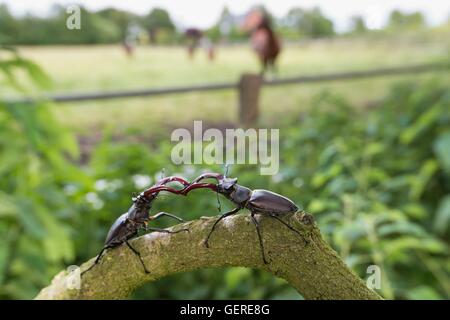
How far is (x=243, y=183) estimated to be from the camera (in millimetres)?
1499

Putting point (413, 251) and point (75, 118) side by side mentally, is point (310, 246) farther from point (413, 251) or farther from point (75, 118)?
point (75, 118)

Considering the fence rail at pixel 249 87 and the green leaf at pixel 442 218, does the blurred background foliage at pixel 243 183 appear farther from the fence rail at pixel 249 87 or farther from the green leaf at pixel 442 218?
the fence rail at pixel 249 87

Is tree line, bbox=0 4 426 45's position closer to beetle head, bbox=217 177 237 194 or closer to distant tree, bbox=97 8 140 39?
distant tree, bbox=97 8 140 39

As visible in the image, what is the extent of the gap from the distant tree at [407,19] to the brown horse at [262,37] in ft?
3.08

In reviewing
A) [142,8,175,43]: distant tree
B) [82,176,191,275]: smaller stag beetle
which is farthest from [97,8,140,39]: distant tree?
[82,176,191,275]: smaller stag beetle

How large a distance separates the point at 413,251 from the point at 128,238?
1774 mm

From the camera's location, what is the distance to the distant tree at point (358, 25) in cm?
385

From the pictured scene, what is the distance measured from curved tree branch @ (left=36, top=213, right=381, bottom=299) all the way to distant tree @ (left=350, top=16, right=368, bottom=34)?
3475 mm

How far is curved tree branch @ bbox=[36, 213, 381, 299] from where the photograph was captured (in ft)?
1.40

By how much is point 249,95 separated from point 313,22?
32.6 inches

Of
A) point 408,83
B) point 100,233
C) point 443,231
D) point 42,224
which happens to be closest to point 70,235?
point 100,233

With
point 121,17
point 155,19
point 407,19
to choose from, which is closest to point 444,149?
point 155,19

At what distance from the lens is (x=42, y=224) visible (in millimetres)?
1588

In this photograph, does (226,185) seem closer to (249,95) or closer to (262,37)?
(249,95)
